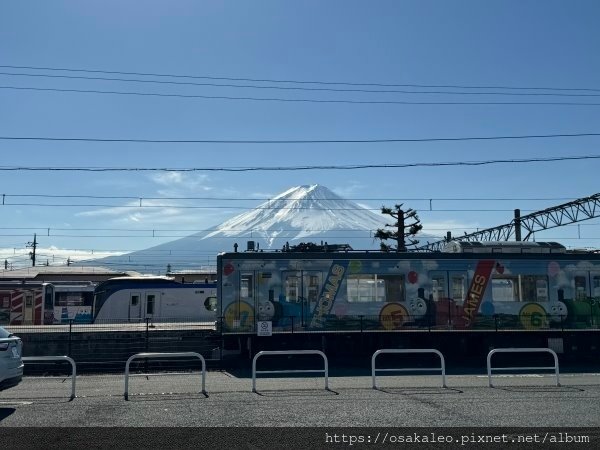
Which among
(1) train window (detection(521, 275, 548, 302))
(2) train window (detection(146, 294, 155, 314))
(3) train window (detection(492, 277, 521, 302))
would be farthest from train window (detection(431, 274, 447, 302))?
(2) train window (detection(146, 294, 155, 314))

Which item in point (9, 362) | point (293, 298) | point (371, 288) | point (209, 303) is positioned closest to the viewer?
point (9, 362)

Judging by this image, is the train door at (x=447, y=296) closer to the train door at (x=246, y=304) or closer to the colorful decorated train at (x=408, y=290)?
the colorful decorated train at (x=408, y=290)

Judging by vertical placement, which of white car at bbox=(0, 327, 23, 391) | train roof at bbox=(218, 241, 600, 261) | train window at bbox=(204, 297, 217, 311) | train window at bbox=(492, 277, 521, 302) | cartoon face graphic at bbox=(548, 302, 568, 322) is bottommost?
white car at bbox=(0, 327, 23, 391)

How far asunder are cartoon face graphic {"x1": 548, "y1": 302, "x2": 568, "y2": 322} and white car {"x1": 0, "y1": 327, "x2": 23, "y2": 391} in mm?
17668

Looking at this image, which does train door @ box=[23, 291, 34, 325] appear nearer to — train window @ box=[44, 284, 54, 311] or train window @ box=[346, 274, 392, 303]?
train window @ box=[44, 284, 54, 311]

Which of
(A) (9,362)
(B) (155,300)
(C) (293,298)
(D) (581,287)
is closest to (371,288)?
(C) (293,298)

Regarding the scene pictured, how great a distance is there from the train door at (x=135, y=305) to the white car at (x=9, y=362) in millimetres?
23413

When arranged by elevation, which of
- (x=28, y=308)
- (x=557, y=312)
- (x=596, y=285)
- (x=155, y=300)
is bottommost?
(x=557, y=312)

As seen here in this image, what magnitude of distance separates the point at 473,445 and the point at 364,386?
19.1 feet

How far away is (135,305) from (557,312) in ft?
69.6

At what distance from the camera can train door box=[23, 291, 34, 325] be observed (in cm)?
3684

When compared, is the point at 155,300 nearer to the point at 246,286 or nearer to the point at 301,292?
the point at 246,286

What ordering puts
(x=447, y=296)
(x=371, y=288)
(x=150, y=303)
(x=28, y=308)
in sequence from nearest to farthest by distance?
(x=371, y=288), (x=447, y=296), (x=150, y=303), (x=28, y=308)

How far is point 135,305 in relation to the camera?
34.7m
